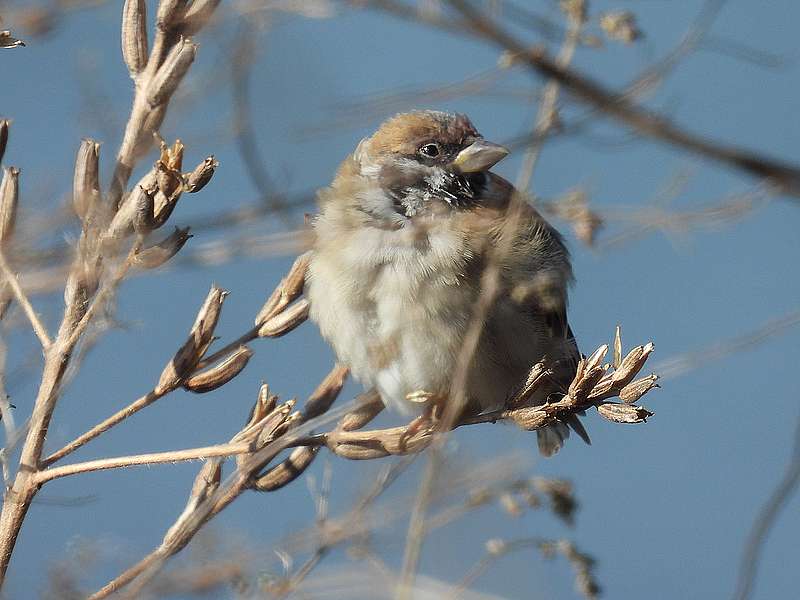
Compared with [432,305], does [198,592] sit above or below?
below

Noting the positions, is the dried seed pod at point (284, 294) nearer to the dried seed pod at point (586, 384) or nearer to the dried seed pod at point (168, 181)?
the dried seed pod at point (168, 181)

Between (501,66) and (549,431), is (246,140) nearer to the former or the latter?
(501,66)

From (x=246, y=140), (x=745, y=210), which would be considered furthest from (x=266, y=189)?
(x=745, y=210)

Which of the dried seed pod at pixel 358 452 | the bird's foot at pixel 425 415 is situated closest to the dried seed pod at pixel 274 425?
the dried seed pod at pixel 358 452

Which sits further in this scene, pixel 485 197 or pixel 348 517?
pixel 485 197

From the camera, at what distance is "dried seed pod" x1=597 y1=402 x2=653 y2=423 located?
A: 2.09m

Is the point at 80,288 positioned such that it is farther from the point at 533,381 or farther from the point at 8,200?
the point at 533,381

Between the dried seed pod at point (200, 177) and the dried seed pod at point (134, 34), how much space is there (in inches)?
12.5

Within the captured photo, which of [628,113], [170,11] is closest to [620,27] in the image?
[628,113]

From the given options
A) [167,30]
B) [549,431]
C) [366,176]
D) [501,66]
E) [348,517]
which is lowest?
[549,431]

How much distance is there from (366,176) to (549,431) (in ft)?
4.23

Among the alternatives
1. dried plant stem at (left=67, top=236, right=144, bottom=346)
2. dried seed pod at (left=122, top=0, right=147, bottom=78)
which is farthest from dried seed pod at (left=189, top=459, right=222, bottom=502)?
dried seed pod at (left=122, top=0, right=147, bottom=78)

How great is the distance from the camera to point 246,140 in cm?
315

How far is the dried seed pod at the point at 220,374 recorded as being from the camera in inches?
88.0
